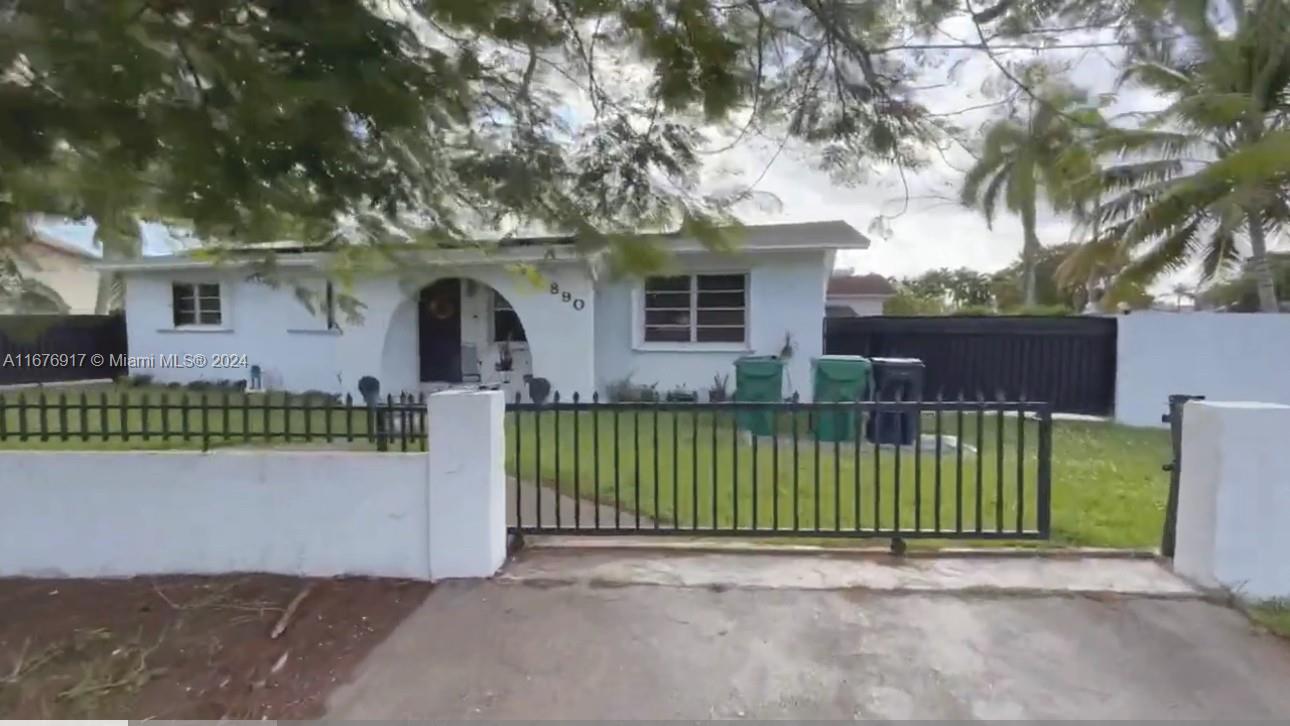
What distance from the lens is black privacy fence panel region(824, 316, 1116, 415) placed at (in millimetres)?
11797

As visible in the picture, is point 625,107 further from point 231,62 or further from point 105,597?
point 105,597

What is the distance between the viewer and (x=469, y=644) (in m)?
3.68

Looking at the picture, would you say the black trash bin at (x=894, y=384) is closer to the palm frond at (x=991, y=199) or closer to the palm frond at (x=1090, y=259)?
the palm frond at (x=991, y=199)

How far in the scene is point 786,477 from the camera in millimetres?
6980

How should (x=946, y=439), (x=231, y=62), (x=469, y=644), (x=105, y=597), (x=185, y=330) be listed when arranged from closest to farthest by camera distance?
(x=231, y=62) < (x=469, y=644) < (x=105, y=597) < (x=946, y=439) < (x=185, y=330)

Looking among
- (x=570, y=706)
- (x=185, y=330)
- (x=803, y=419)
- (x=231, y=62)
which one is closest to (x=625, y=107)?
(x=231, y=62)

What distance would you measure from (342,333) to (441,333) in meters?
1.75

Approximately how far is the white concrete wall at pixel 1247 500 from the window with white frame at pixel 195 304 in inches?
630

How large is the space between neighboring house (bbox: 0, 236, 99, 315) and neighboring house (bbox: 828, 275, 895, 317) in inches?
1025

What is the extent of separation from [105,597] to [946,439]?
28.3ft

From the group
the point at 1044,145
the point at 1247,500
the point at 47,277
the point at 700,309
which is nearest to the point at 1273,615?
the point at 1247,500

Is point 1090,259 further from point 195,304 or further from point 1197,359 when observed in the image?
point 195,304

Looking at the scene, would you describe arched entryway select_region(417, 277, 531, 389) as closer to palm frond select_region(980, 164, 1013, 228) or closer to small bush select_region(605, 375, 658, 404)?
small bush select_region(605, 375, 658, 404)

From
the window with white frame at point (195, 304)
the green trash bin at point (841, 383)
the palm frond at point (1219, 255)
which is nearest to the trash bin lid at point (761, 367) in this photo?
the green trash bin at point (841, 383)
